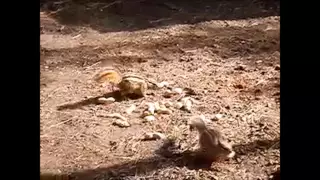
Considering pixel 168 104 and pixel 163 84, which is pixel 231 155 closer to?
pixel 168 104

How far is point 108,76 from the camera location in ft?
6.01

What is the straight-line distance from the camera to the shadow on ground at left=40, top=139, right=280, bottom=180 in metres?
1.32

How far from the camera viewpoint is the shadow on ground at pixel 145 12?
7.06ft

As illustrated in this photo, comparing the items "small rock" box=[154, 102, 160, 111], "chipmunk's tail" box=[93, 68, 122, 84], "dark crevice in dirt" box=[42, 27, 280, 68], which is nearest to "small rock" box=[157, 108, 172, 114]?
"small rock" box=[154, 102, 160, 111]

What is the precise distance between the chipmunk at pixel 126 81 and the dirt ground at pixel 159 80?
0.03 meters

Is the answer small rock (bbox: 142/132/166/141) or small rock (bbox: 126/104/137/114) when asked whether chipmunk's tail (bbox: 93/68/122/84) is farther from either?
small rock (bbox: 142/132/166/141)

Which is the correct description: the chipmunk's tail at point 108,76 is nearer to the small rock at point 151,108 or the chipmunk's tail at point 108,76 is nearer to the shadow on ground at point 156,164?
the small rock at point 151,108

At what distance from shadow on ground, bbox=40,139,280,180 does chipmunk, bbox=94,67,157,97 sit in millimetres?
310

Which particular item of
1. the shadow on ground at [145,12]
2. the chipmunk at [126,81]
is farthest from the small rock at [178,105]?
the shadow on ground at [145,12]

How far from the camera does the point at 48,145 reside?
144 cm

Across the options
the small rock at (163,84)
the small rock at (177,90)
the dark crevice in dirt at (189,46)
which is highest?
the dark crevice in dirt at (189,46)

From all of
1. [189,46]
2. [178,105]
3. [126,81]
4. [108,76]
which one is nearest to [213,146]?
[178,105]

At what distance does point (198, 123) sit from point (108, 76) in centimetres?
50
